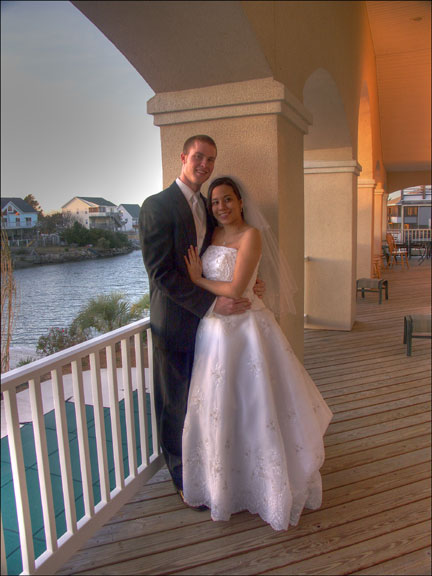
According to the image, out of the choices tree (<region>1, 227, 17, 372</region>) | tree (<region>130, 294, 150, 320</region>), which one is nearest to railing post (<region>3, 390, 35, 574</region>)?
tree (<region>1, 227, 17, 372</region>)

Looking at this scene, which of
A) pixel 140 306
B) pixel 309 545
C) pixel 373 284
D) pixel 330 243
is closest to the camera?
pixel 309 545

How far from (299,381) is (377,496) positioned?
2.60 feet

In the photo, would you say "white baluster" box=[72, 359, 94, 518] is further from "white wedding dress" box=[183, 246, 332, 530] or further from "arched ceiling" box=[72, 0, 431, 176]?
"arched ceiling" box=[72, 0, 431, 176]

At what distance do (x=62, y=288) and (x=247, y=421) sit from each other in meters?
3.63

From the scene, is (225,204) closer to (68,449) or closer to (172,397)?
(172,397)

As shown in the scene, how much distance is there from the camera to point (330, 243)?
218 inches

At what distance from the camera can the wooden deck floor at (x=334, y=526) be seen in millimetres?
1786

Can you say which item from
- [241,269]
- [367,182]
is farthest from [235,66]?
[367,182]

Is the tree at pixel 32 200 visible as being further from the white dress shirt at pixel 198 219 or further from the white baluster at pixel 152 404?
the white dress shirt at pixel 198 219

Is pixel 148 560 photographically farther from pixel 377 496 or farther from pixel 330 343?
pixel 330 343

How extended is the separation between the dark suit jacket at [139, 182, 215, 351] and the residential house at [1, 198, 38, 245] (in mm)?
1513

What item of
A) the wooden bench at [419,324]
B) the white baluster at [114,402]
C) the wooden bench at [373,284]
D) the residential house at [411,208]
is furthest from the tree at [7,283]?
the residential house at [411,208]

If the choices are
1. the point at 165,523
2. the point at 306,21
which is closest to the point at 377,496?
the point at 165,523

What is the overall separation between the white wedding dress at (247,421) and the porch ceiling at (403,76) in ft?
20.3
